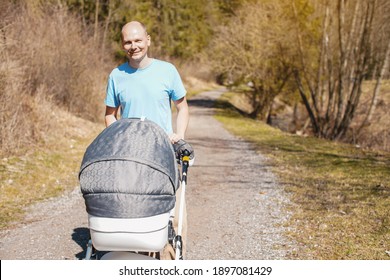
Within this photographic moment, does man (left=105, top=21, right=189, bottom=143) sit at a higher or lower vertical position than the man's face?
lower

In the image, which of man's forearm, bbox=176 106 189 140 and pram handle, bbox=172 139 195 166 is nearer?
pram handle, bbox=172 139 195 166

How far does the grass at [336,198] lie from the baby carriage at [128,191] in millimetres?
2376

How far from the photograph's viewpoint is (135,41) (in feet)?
11.4

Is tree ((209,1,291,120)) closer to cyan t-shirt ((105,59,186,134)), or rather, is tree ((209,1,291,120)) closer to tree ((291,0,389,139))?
tree ((291,0,389,139))

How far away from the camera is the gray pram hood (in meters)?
2.78

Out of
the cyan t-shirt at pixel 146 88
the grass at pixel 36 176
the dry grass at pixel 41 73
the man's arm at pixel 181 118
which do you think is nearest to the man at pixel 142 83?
the cyan t-shirt at pixel 146 88

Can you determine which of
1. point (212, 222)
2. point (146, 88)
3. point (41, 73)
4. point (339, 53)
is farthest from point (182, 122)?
point (339, 53)

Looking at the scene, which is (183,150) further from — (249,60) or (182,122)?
(249,60)

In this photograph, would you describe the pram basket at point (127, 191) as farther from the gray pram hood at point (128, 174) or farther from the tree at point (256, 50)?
the tree at point (256, 50)

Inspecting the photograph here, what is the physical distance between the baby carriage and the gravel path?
2.03 m

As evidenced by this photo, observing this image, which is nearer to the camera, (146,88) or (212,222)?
(146,88)

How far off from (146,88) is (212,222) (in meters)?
3.01

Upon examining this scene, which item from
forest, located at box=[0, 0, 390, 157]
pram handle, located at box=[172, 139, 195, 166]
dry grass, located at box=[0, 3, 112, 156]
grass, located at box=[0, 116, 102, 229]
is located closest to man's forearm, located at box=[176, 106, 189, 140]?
pram handle, located at box=[172, 139, 195, 166]
